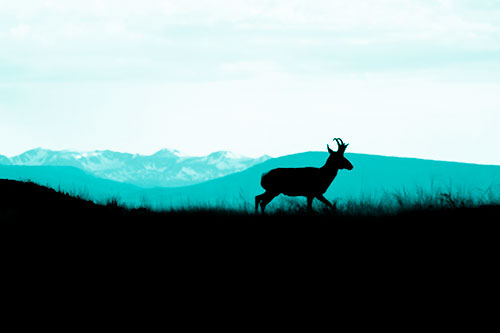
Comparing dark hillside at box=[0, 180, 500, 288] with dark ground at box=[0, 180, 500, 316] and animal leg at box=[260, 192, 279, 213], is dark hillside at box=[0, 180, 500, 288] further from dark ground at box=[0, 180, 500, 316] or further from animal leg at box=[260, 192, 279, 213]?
animal leg at box=[260, 192, 279, 213]

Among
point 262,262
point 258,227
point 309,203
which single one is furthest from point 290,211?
point 262,262

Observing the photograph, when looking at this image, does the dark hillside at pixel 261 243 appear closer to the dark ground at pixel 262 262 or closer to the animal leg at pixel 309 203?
the dark ground at pixel 262 262

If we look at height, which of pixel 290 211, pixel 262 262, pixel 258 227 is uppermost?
pixel 290 211

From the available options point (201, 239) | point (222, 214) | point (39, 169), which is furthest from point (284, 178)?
point (39, 169)

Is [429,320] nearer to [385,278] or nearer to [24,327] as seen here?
[385,278]

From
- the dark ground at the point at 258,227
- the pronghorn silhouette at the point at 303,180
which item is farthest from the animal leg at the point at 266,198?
the dark ground at the point at 258,227

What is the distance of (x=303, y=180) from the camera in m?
13.3

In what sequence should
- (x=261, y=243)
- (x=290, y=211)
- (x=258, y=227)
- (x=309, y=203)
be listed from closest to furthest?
(x=261, y=243), (x=258, y=227), (x=290, y=211), (x=309, y=203)

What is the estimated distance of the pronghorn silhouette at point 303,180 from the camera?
13.1 metres

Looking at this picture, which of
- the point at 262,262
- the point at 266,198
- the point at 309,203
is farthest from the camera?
the point at 266,198

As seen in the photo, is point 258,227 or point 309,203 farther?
point 309,203

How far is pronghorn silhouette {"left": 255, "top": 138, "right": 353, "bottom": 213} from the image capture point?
43.1ft

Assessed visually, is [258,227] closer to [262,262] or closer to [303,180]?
[262,262]

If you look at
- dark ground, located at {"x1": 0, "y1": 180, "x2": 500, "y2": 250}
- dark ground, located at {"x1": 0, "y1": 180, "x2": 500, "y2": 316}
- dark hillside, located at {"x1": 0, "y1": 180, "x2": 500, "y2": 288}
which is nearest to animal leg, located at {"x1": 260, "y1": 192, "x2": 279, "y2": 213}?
dark ground, located at {"x1": 0, "y1": 180, "x2": 500, "y2": 250}
